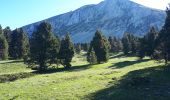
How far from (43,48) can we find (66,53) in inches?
411

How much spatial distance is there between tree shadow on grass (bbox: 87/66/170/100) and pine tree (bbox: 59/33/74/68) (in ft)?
133

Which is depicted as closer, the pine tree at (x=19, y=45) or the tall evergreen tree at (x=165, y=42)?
the tall evergreen tree at (x=165, y=42)

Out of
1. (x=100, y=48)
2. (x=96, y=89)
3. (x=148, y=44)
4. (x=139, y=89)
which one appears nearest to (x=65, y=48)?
(x=100, y=48)

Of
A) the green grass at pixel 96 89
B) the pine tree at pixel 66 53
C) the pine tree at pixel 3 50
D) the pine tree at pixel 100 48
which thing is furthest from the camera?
the pine tree at pixel 3 50

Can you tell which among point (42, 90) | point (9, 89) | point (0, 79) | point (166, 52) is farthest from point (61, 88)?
point (166, 52)

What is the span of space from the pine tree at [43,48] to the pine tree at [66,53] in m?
6.53

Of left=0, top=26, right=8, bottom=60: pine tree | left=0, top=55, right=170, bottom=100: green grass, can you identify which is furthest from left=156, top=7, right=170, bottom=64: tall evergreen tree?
left=0, top=26, right=8, bottom=60: pine tree

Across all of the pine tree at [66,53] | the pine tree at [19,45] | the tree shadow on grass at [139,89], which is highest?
the pine tree at [19,45]

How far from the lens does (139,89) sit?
147 feet

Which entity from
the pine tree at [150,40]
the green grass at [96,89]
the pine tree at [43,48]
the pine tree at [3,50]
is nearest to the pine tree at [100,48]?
the pine tree at [150,40]

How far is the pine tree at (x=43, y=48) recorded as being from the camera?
86062 mm

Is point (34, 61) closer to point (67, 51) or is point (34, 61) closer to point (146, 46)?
point (67, 51)

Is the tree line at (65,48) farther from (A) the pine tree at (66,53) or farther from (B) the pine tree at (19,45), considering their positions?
(B) the pine tree at (19,45)

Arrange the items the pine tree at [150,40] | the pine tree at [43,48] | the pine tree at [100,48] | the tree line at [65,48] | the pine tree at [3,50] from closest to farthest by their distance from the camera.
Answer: the tree line at [65,48] < the pine tree at [43,48] < the pine tree at [100,48] < the pine tree at [150,40] < the pine tree at [3,50]
